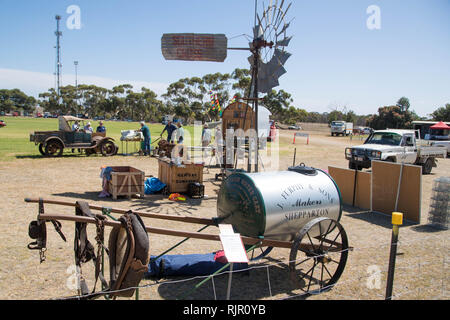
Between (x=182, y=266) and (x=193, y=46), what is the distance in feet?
21.1

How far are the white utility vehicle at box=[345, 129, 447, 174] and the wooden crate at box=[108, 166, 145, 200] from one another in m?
9.61

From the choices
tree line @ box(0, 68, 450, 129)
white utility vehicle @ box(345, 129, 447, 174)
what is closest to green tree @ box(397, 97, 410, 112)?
tree line @ box(0, 68, 450, 129)

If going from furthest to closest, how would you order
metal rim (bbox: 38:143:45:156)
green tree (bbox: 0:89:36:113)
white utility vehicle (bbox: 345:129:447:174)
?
green tree (bbox: 0:89:36:113) → metal rim (bbox: 38:143:45:156) → white utility vehicle (bbox: 345:129:447:174)

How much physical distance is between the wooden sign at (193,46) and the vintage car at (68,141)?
1217cm

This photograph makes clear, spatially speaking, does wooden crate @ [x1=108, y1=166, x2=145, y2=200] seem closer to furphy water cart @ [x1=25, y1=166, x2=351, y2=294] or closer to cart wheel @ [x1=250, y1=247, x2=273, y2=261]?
cart wheel @ [x1=250, y1=247, x2=273, y2=261]

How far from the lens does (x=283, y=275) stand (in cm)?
594

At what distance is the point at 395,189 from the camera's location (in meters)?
10.1

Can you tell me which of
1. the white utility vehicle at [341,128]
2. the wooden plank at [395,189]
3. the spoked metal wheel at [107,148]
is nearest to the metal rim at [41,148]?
the spoked metal wheel at [107,148]

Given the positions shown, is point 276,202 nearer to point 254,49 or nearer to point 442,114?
point 254,49

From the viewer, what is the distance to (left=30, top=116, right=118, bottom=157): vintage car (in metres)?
18.8

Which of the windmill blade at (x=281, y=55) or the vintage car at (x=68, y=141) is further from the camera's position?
the vintage car at (x=68, y=141)

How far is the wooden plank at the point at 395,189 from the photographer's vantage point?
9555 millimetres

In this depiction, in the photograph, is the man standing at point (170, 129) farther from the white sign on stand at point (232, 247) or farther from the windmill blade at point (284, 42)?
the white sign on stand at point (232, 247)

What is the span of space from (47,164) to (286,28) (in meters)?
13.0
